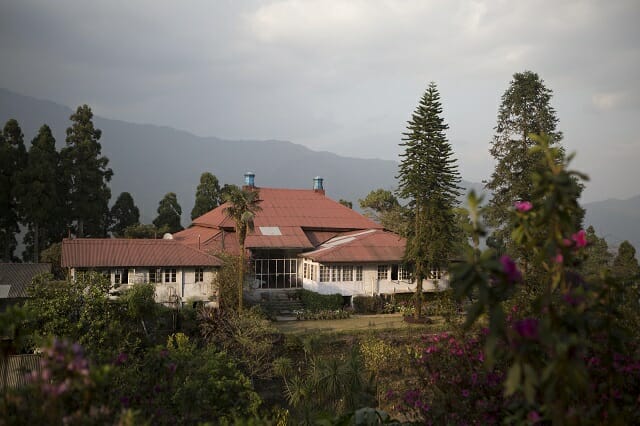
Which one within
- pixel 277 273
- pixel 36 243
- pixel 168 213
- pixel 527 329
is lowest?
pixel 277 273

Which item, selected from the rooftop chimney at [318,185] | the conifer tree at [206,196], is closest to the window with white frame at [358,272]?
the rooftop chimney at [318,185]

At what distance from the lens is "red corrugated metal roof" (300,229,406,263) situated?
97.5 ft

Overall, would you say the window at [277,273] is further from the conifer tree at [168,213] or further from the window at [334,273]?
the conifer tree at [168,213]

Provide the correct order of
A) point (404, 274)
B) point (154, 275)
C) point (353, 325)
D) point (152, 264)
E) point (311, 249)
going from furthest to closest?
1. point (311, 249)
2. point (404, 274)
3. point (154, 275)
4. point (353, 325)
5. point (152, 264)

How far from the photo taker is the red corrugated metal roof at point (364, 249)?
1169 inches

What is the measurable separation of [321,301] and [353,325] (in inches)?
129

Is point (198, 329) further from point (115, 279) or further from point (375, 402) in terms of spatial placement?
point (375, 402)

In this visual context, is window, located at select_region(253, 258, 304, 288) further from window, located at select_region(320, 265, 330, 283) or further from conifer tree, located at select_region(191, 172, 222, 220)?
conifer tree, located at select_region(191, 172, 222, 220)

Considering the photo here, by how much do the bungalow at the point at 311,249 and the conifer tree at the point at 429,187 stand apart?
2.54 metres

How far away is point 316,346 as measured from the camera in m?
21.0

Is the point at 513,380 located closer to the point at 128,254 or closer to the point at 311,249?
the point at 128,254

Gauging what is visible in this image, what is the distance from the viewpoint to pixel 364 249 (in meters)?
30.9

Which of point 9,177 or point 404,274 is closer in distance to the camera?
point 404,274

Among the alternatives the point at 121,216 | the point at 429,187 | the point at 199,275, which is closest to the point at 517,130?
the point at 429,187
